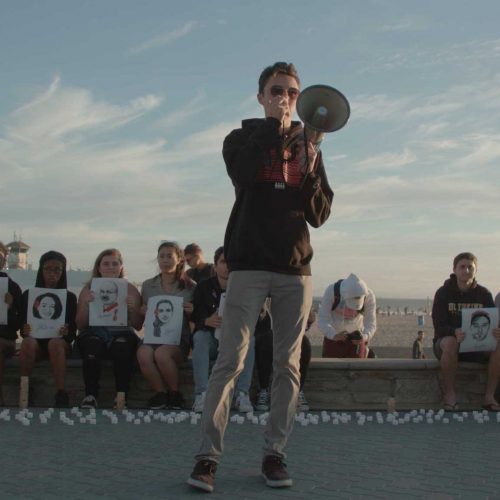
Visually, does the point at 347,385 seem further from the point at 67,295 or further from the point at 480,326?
the point at 67,295

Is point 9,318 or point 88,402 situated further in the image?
point 9,318

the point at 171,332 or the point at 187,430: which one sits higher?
the point at 171,332

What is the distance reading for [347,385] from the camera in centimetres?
805

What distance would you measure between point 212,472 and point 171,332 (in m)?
3.73

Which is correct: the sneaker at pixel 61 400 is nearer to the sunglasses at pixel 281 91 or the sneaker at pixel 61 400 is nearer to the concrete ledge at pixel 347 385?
the concrete ledge at pixel 347 385

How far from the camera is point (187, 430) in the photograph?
6.35 m

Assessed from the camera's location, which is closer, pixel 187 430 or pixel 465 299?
pixel 187 430

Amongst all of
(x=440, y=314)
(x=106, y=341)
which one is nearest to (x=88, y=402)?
(x=106, y=341)

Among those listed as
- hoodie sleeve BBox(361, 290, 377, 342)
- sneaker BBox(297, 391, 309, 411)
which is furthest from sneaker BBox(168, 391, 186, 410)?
hoodie sleeve BBox(361, 290, 377, 342)

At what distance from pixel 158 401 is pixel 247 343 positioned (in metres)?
3.43

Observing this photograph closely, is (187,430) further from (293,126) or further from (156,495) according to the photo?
(293,126)

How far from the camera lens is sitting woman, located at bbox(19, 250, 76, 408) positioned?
7758mm

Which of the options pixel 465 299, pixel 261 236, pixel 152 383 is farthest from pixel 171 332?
pixel 261 236

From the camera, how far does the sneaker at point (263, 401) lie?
299 inches
